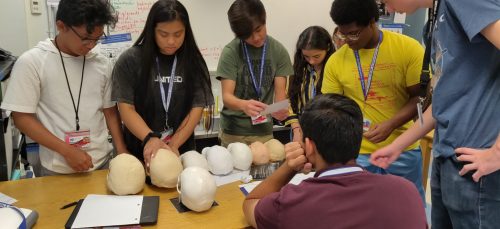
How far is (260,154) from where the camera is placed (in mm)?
1896

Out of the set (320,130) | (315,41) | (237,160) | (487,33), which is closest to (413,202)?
(320,130)

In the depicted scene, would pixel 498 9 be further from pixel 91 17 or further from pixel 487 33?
pixel 91 17

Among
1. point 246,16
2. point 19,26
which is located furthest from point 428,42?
point 19,26

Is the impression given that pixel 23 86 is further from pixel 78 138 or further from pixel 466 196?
pixel 466 196

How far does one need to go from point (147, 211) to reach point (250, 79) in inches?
44.2

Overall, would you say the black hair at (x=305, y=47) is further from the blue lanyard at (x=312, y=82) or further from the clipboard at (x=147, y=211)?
the clipboard at (x=147, y=211)

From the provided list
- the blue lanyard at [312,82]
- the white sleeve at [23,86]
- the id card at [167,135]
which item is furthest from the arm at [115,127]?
the blue lanyard at [312,82]

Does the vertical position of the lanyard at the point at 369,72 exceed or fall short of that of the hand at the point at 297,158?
it exceeds it

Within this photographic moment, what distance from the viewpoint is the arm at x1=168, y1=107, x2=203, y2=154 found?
6.11 ft

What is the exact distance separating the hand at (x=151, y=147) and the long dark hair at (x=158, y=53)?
22 centimetres

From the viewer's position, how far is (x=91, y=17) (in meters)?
Result: 1.61

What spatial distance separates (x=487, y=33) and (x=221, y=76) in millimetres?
1483

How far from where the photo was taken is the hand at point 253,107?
6.81 feet

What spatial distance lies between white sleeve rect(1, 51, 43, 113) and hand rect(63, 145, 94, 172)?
231 mm
